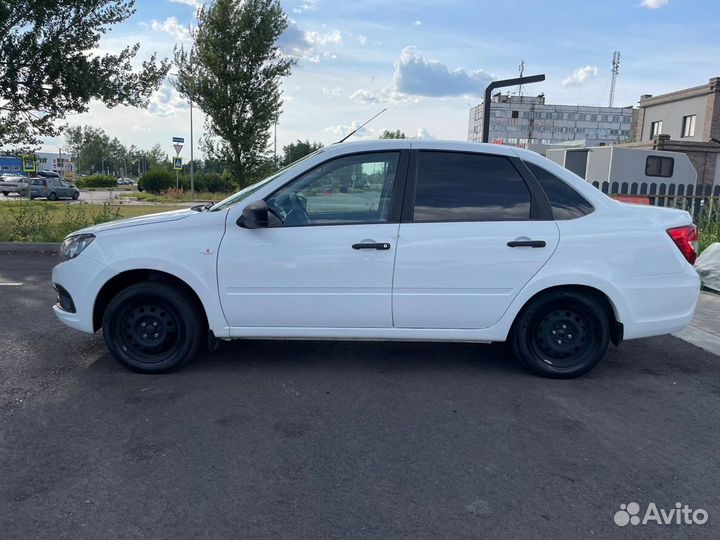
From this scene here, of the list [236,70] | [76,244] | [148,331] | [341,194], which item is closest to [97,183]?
[236,70]

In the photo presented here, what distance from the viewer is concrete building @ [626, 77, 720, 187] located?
2758 centimetres

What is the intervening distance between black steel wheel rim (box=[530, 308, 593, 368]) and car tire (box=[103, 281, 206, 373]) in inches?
106

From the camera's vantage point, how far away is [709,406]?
13.8 ft

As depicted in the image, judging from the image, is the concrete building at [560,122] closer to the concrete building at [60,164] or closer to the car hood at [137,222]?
the concrete building at [60,164]

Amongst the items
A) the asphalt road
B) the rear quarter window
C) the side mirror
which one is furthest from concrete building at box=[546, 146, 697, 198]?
the side mirror

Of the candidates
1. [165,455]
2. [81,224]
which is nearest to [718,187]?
[165,455]

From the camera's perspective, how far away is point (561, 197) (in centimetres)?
450

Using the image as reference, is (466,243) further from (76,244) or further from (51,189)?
(51,189)

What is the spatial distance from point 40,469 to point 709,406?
14.4 feet

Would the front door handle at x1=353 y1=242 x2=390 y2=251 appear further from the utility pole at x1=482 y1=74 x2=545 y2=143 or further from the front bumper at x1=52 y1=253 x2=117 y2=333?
the utility pole at x1=482 y1=74 x2=545 y2=143

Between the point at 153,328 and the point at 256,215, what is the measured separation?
1281mm

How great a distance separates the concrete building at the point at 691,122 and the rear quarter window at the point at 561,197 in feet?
82.6

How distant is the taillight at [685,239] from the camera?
4504 mm

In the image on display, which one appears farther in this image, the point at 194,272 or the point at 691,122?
the point at 691,122
